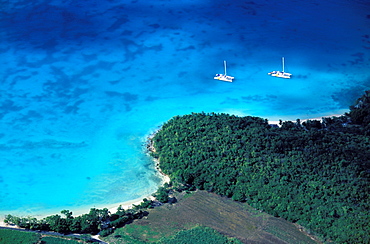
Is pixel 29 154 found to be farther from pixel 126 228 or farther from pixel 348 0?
pixel 348 0

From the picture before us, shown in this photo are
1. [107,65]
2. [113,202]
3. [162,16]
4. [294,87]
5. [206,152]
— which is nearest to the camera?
[113,202]

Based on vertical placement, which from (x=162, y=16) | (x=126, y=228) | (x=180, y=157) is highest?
(x=162, y=16)

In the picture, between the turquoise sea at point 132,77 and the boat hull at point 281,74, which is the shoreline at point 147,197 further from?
the boat hull at point 281,74

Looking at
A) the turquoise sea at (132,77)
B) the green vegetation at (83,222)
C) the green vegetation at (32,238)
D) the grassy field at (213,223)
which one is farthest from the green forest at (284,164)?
the green vegetation at (32,238)

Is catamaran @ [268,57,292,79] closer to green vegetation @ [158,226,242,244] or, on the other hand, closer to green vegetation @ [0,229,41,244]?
green vegetation @ [158,226,242,244]

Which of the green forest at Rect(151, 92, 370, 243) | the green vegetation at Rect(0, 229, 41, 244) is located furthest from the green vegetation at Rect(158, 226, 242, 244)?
the green vegetation at Rect(0, 229, 41, 244)

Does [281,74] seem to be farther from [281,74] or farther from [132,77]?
[132,77]

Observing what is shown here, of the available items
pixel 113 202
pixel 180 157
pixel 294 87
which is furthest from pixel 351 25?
pixel 113 202
